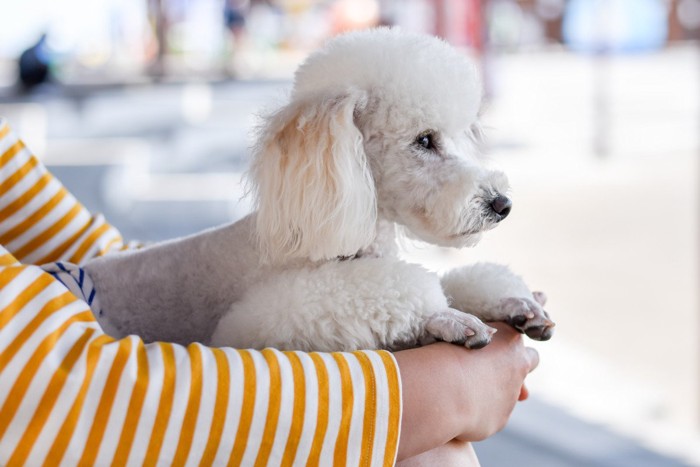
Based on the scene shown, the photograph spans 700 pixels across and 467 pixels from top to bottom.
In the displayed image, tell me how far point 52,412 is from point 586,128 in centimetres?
628

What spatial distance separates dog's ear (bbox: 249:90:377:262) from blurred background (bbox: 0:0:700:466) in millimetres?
93

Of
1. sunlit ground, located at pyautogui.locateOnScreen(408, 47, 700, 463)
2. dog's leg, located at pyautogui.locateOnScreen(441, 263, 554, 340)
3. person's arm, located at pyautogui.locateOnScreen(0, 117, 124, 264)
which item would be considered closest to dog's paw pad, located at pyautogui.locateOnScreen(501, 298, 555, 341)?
dog's leg, located at pyautogui.locateOnScreen(441, 263, 554, 340)

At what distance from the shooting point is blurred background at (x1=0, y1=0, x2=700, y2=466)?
2127 millimetres

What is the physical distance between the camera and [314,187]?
672 mm

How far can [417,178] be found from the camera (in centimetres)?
72

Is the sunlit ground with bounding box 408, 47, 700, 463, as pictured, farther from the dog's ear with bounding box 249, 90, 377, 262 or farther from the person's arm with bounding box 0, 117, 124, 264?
the person's arm with bounding box 0, 117, 124, 264

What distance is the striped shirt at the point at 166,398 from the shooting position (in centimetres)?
52

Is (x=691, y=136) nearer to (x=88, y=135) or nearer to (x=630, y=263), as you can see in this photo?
(x=630, y=263)

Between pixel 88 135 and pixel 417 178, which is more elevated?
pixel 417 178

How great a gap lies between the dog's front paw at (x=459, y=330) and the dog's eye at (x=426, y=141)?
0.16 meters

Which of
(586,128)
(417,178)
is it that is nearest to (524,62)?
(586,128)

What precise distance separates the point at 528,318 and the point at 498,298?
0.14 ft

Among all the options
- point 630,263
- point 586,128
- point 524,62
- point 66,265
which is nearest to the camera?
point 66,265

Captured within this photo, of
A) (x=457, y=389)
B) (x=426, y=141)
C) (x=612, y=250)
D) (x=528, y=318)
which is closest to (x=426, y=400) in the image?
(x=457, y=389)
